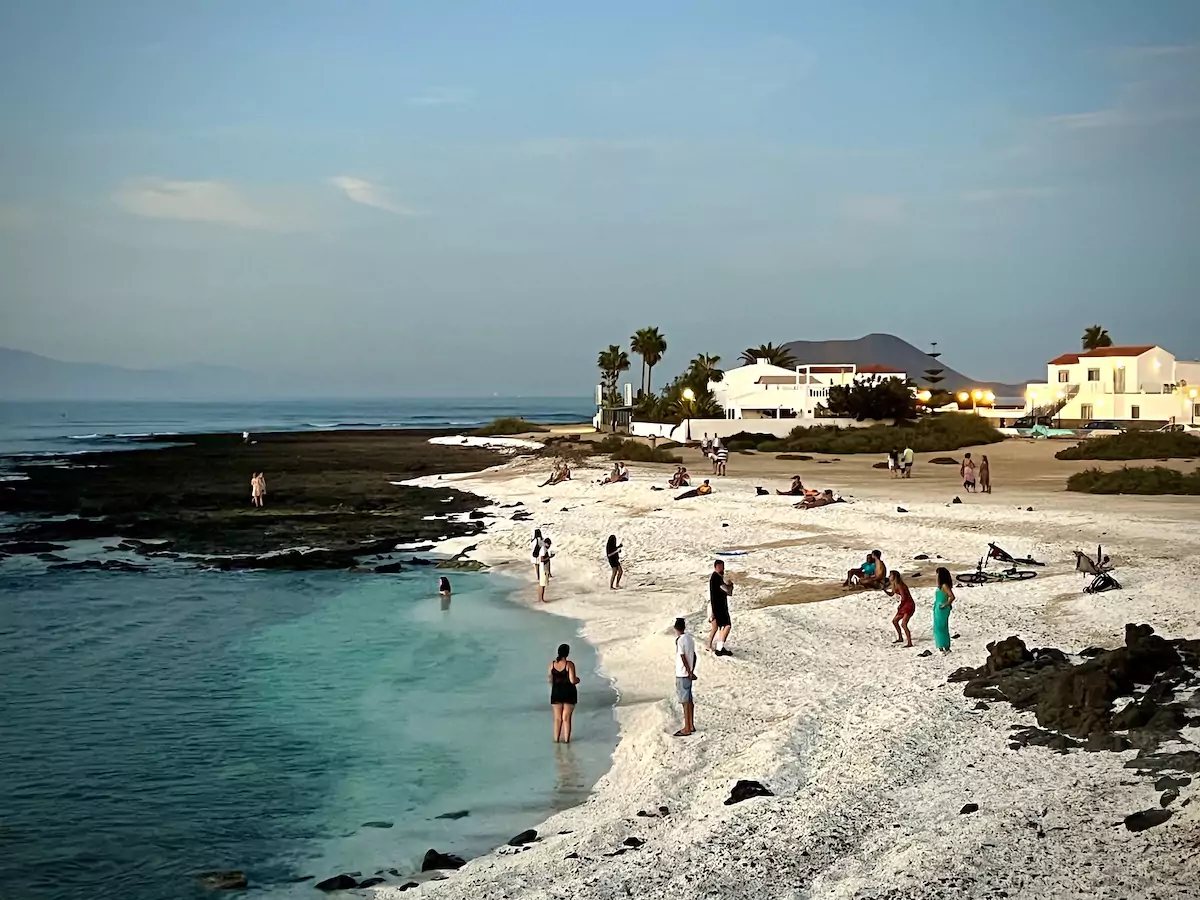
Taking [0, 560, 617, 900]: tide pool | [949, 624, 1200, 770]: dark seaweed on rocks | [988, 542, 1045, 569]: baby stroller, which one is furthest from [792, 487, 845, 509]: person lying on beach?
[949, 624, 1200, 770]: dark seaweed on rocks

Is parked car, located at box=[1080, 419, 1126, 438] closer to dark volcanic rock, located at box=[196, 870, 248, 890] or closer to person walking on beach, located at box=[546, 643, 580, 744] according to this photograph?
person walking on beach, located at box=[546, 643, 580, 744]

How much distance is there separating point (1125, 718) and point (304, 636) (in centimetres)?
1856

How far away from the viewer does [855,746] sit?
47.4 feet

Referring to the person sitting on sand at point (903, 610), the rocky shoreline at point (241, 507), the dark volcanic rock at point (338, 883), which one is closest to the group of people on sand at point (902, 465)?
the rocky shoreline at point (241, 507)

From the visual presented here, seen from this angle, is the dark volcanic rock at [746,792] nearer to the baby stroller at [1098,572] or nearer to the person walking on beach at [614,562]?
the baby stroller at [1098,572]

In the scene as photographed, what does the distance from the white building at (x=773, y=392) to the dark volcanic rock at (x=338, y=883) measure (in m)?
70.5

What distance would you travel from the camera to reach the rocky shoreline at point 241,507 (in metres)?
40.1

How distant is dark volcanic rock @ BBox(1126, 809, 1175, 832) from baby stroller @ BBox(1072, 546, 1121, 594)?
12.1m

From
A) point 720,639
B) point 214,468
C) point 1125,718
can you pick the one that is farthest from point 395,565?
point 214,468

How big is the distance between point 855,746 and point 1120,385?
79206mm

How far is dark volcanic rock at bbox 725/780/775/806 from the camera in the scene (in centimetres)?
1307

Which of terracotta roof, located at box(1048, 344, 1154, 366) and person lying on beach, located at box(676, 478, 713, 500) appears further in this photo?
terracotta roof, located at box(1048, 344, 1154, 366)

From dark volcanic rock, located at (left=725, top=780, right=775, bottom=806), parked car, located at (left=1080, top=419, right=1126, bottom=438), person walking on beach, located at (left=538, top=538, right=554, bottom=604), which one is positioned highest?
parked car, located at (left=1080, top=419, right=1126, bottom=438)

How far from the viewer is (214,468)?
80438mm
